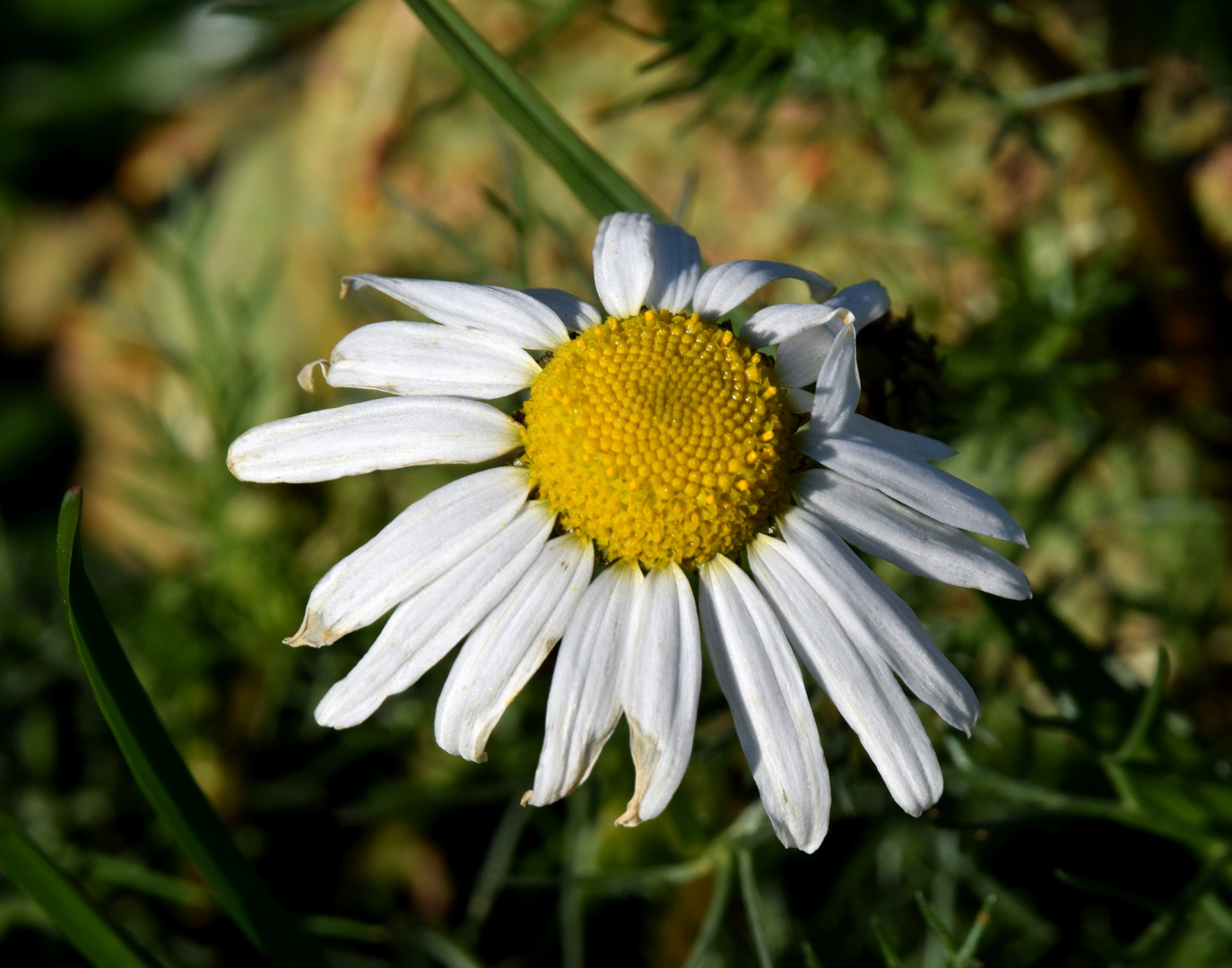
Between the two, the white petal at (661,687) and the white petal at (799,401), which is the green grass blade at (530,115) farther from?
the white petal at (661,687)

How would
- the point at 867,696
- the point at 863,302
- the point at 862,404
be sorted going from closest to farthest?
the point at 867,696 < the point at 863,302 < the point at 862,404

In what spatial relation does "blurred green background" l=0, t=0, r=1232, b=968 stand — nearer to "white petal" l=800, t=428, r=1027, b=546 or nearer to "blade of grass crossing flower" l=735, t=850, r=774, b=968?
"blade of grass crossing flower" l=735, t=850, r=774, b=968

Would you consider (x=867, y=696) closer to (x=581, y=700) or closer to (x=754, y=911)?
(x=581, y=700)

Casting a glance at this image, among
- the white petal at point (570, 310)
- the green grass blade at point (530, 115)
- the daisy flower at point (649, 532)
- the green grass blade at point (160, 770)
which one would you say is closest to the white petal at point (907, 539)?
the daisy flower at point (649, 532)

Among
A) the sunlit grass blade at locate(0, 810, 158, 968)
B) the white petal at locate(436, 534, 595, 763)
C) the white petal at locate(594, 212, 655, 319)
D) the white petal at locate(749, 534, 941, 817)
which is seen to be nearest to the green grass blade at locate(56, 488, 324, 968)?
the sunlit grass blade at locate(0, 810, 158, 968)

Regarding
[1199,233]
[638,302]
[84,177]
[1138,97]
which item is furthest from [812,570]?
[84,177]

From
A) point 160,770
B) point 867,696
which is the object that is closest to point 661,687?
point 867,696

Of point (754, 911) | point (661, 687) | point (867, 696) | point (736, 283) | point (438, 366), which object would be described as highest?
point (438, 366)
